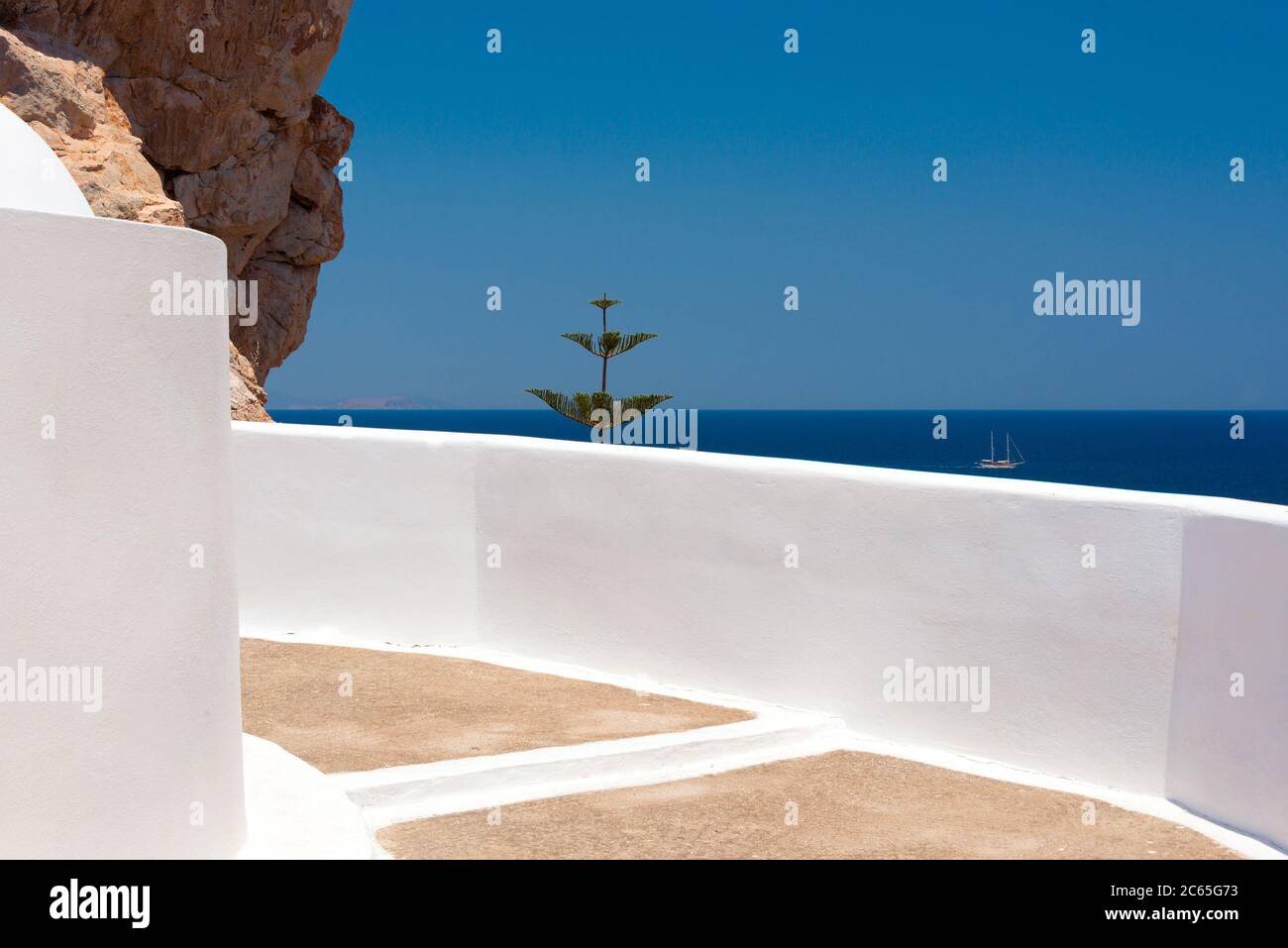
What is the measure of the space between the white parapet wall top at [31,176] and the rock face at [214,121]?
253 inches

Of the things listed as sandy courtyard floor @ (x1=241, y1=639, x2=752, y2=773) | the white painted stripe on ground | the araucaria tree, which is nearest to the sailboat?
the araucaria tree

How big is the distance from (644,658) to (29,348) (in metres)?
3.84

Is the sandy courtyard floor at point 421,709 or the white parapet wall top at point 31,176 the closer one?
the white parapet wall top at point 31,176

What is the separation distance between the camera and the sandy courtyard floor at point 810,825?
4281 mm

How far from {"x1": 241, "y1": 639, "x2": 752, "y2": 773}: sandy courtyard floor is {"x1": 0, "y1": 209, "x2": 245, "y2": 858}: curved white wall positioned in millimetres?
1642

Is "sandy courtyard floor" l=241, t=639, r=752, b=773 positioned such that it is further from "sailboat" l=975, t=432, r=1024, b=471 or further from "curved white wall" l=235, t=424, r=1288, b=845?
"sailboat" l=975, t=432, r=1024, b=471

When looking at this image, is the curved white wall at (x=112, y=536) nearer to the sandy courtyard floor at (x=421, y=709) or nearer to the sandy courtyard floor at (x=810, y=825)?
the sandy courtyard floor at (x=810, y=825)

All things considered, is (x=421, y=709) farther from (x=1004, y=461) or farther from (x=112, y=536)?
(x=1004, y=461)

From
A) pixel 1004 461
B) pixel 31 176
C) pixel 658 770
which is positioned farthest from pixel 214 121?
pixel 1004 461

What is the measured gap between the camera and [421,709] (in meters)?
5.80

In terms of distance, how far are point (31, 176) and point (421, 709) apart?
117 inches

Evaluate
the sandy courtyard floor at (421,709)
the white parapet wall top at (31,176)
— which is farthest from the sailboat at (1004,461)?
the white parapet wall top at (31,176)
